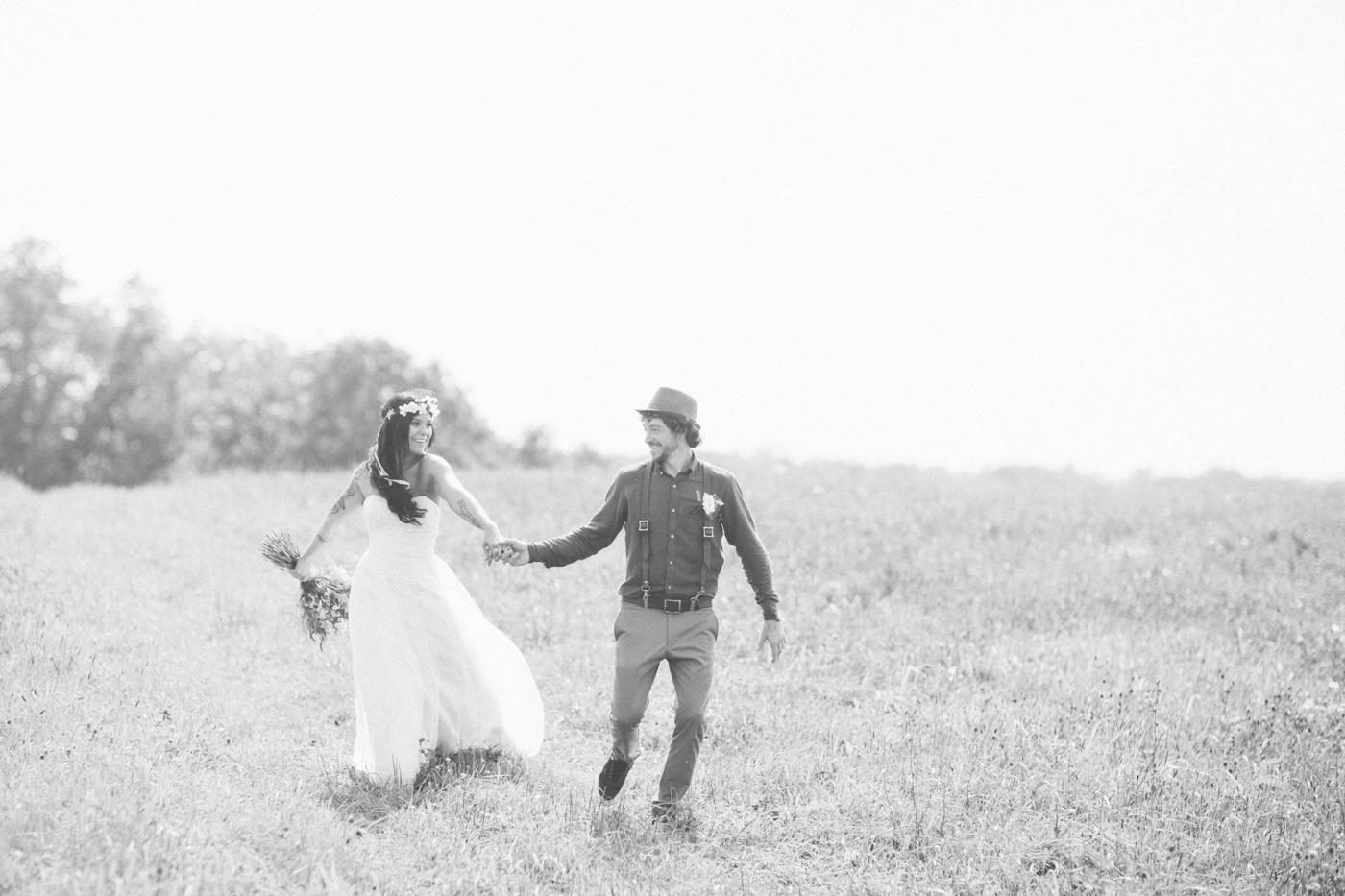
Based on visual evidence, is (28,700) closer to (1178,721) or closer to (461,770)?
(461,770)

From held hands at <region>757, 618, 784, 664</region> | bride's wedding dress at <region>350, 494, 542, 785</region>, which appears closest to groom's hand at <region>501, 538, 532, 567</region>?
bride's wedding dress at <region>350, 494, 542, 785</region>

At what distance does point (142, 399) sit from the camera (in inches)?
1858

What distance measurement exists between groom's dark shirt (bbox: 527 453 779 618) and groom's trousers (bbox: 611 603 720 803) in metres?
0.19

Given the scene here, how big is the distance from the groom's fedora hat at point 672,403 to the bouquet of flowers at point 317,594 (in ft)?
9.59

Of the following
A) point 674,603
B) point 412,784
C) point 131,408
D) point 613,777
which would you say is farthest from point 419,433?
point 131,408

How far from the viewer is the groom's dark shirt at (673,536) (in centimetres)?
599

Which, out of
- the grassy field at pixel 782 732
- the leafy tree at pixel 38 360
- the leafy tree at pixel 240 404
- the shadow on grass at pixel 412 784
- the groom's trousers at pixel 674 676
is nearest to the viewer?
the grassy field at pixel 782 732

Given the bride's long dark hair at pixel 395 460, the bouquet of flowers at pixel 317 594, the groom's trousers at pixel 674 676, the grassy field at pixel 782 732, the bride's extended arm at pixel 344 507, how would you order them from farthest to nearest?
the bouquet of flowers at pixel 317 594 < the bride's extended arm at pixel 344 507 < the bride's long dark hair at pixel 395 460 < the groom's trousers at pixel 674 676 < the grassy field at pixel 782 732

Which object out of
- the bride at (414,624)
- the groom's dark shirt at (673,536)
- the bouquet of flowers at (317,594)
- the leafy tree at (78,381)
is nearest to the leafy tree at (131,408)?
the leafy tree at (78,381)

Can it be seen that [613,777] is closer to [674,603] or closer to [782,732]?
[674,603]

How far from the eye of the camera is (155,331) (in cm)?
4769

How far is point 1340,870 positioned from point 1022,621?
4964 millimetres

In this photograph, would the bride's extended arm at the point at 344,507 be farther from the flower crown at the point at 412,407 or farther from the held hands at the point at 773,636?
the held hands at the point at 773,636

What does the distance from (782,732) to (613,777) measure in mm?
1750
